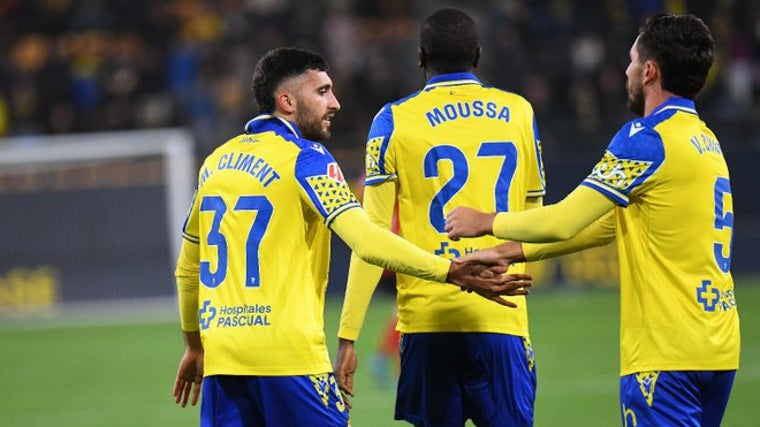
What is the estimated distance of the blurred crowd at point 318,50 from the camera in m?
19.3

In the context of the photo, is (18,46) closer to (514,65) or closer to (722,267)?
(514,65)

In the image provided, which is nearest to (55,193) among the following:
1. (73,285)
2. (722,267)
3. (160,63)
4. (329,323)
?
(73,285)

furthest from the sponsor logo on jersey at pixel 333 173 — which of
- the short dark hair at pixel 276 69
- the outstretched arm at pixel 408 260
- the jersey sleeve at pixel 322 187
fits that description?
the short dark hair at pixel 276 69

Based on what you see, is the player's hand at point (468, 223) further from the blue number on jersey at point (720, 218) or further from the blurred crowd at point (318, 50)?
the blurred crowd at point (318, 50)

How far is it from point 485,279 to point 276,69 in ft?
3.73

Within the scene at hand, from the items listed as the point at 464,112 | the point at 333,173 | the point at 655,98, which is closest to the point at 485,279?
the point at 333,173

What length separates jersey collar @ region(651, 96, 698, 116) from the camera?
4.88 metres

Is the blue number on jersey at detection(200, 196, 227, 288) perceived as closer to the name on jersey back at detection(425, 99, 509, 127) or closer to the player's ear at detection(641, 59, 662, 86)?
the name on jersey back at detection(425, 99, 509, 127)

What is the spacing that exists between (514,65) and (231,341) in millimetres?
14786

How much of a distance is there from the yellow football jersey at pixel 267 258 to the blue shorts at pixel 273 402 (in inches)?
1.9

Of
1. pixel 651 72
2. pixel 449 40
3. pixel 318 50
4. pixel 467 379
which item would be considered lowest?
pixel 467 379

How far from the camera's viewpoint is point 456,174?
5523 mm

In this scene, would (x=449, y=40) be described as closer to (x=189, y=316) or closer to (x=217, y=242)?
(x=217, y=242)

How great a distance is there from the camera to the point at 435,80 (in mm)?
5688
